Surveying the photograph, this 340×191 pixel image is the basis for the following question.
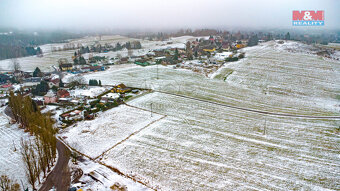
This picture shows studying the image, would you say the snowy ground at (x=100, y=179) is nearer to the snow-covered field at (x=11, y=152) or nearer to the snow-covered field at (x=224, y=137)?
the snow-covered field at (x=224, y=137)

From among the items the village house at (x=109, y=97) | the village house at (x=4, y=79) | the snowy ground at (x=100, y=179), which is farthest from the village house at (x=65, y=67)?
the snowy ground at (x=100, y=179)

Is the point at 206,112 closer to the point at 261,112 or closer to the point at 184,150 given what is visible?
the point at 261,112

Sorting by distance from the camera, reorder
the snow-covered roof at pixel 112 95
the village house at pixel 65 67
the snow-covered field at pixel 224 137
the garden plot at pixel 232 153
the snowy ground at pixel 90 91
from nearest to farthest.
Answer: the garden plot at pixel 232 153 < the snow-covered field at pixel 224 137 < the snow-covered roof at pixel 112 95 < the snowy ground at pixel 90 91 < the village house at pixel 65 67

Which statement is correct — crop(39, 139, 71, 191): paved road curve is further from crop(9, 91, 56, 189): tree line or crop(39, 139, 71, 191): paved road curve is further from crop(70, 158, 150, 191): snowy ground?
crop(70, 158, 150, 191): snowy ground

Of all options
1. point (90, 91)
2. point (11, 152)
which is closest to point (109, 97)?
point (90, 91)

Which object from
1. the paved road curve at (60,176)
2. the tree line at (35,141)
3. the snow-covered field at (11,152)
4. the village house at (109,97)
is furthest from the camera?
the village house at (109,97)

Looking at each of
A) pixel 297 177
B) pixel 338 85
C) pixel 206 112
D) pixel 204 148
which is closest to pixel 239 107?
pixel 206 112
